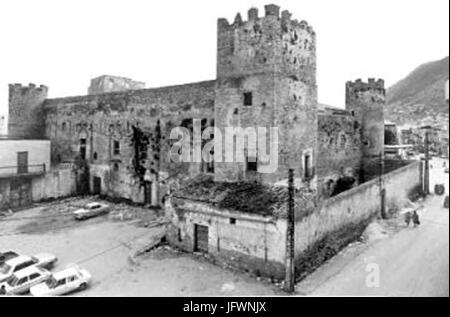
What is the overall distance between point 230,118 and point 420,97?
66659mm

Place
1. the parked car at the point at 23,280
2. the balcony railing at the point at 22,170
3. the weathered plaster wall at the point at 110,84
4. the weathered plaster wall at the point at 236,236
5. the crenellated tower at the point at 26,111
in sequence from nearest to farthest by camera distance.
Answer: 1. the parked car at the point at 23,280
2. the weathered plaster wall at the point at 236,236
3. the balcony railing at the point at 22,170
4. the crenellated tower at the point at 26,111
5. the weathered plaster wall at the point at 110,84

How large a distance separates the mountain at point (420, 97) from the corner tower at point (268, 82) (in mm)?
45513

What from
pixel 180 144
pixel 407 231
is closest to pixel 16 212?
pixel 180 144

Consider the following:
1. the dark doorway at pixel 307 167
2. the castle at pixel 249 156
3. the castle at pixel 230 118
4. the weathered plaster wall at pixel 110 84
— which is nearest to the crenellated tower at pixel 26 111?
the castle at pixel 230 118

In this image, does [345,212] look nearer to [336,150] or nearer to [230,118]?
[230,118]

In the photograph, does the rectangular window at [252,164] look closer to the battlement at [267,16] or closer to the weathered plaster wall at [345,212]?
the weathered plaster wall at [345,212]

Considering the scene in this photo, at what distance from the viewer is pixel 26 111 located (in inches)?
1114

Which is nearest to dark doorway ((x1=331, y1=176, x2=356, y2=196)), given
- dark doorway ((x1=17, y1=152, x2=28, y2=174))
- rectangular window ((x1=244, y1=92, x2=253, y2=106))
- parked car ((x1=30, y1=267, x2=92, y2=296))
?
rectangular window ((x1=244, y1=92, x2=253, y2=106))

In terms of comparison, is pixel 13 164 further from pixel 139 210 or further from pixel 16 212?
pixel 139 210

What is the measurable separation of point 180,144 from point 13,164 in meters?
12.8

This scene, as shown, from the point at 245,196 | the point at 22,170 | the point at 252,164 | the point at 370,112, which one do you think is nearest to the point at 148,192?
the point at 22,170

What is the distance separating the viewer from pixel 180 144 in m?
20.4

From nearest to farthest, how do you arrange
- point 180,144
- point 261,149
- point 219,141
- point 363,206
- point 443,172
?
point 261,149 → point 219,141 → point 363,206 → point 180,144 → point 443,172

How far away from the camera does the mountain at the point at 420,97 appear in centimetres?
5803
